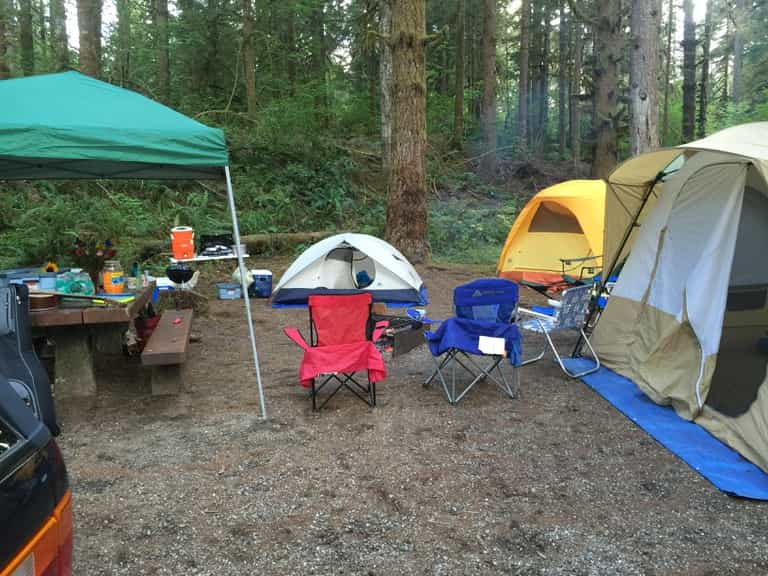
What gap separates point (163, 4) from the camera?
14.9m

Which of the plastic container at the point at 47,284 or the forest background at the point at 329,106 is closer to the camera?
the plastic container at the point at 47,284

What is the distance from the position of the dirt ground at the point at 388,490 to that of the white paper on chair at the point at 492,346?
0.41 meters

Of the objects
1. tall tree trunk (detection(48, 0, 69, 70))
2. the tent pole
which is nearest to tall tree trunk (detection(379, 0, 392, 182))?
tall tree trunk (detection(48, 0, 69, 70))

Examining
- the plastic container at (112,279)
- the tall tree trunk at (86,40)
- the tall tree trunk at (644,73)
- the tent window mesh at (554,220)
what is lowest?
the plastic container at (112,279)

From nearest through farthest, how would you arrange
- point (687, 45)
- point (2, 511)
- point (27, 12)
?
1. point (2, 511)
2. point (27, 12)
3. point (687, 45)

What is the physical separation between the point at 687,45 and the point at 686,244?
57.3 feet

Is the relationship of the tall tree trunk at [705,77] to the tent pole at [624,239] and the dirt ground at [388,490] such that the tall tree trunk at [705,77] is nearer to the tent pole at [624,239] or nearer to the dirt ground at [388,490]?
the tent pole at [624,239]

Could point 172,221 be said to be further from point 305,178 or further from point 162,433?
point 162,433

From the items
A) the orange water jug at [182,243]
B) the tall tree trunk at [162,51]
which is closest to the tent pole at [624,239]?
the orange water jug at [182,243]

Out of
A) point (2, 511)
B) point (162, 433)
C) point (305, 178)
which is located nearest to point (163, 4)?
point (305, 178)

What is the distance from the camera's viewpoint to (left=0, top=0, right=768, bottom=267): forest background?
9414 mm

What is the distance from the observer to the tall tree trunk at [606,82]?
10.7 metres

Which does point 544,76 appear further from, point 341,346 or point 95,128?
point 95,128

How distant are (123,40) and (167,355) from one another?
562 inches
